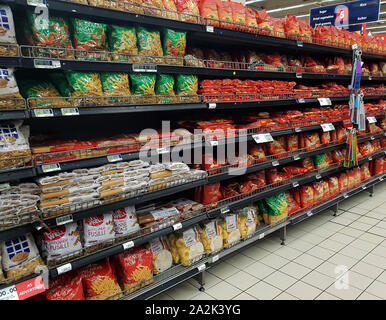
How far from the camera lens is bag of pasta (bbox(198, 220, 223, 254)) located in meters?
2.38

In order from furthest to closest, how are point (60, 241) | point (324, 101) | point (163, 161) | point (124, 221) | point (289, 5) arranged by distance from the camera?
point (289, 5), point (324, 101), point (163, 161), point (124, 221), point (60, 241)

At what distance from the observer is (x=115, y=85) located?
6.05 feet

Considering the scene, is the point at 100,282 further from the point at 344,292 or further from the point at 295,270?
the point at 344,292

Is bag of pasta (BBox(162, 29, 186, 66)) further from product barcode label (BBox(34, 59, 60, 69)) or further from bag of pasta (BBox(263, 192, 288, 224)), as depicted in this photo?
bag of pasta (BBox(263, 192, 288, 224))

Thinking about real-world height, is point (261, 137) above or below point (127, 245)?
above

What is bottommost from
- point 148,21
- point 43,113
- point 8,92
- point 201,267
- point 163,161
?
point 201,267

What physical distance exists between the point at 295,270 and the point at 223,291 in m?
0.72

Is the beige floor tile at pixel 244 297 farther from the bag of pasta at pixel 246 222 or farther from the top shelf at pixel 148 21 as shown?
the top shelf at pixel 148 21

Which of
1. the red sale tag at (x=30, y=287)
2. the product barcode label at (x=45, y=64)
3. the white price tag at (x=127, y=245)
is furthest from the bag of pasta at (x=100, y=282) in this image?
the product barcode label at (x=45, y=64)

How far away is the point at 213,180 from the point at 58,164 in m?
1.21

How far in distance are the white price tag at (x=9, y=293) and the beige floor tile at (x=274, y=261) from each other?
2.02 m

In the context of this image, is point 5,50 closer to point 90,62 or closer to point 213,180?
point 90,62

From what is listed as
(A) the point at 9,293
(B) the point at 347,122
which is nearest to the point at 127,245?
(A) the point at 9,293

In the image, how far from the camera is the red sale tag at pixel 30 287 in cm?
145
